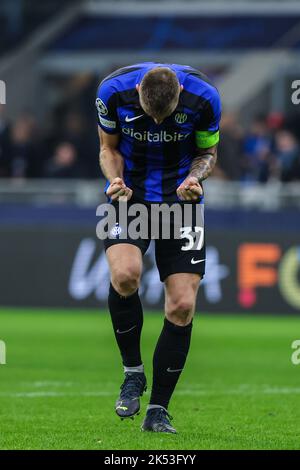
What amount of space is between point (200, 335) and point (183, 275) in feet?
25.0

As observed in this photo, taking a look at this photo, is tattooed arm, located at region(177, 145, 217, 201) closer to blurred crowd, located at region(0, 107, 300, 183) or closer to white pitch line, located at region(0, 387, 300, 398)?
white pitch line, located at region(0, 387, 300, 398)

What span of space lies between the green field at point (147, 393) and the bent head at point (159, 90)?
1896 millimetres

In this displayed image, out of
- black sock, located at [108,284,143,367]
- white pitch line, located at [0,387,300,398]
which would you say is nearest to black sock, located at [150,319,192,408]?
black sock, located at [108,284,143,367]

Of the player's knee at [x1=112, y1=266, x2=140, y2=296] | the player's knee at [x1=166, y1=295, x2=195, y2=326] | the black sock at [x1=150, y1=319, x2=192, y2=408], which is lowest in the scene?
the black sock at [x1=150, y1=319, x2=192, y2=408]

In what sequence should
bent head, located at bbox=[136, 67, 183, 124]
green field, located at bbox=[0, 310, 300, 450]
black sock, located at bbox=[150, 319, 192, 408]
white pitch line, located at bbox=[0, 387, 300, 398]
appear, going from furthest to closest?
1. white pitch line, located at bbox=[0, 387, 300, 398]
2. black sock, located at bbox=[150, 319, 192, 408]
3. green field, located at bbox=[0, 310, 300, 450]
4. bent head, located at bbox=[136, 67, 183, 124]

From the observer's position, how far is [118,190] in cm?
761

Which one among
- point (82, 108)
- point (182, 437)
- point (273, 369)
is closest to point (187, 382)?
point (273, 369)

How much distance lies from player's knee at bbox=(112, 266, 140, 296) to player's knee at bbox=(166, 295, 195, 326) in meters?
0.25

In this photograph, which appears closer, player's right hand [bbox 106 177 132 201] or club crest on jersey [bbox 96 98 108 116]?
player's right hand [bbox 106 177 132 201]

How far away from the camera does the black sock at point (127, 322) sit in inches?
305

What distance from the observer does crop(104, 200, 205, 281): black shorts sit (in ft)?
25.4

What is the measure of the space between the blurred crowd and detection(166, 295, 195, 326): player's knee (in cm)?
1066

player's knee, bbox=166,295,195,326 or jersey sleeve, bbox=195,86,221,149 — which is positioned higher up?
jersey sleeve, bbox=195,86,221,149

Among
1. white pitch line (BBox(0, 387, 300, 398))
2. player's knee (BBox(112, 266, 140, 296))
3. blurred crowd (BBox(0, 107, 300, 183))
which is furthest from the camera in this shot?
blurred crowd (BBox(0, 107, 300, 183))
